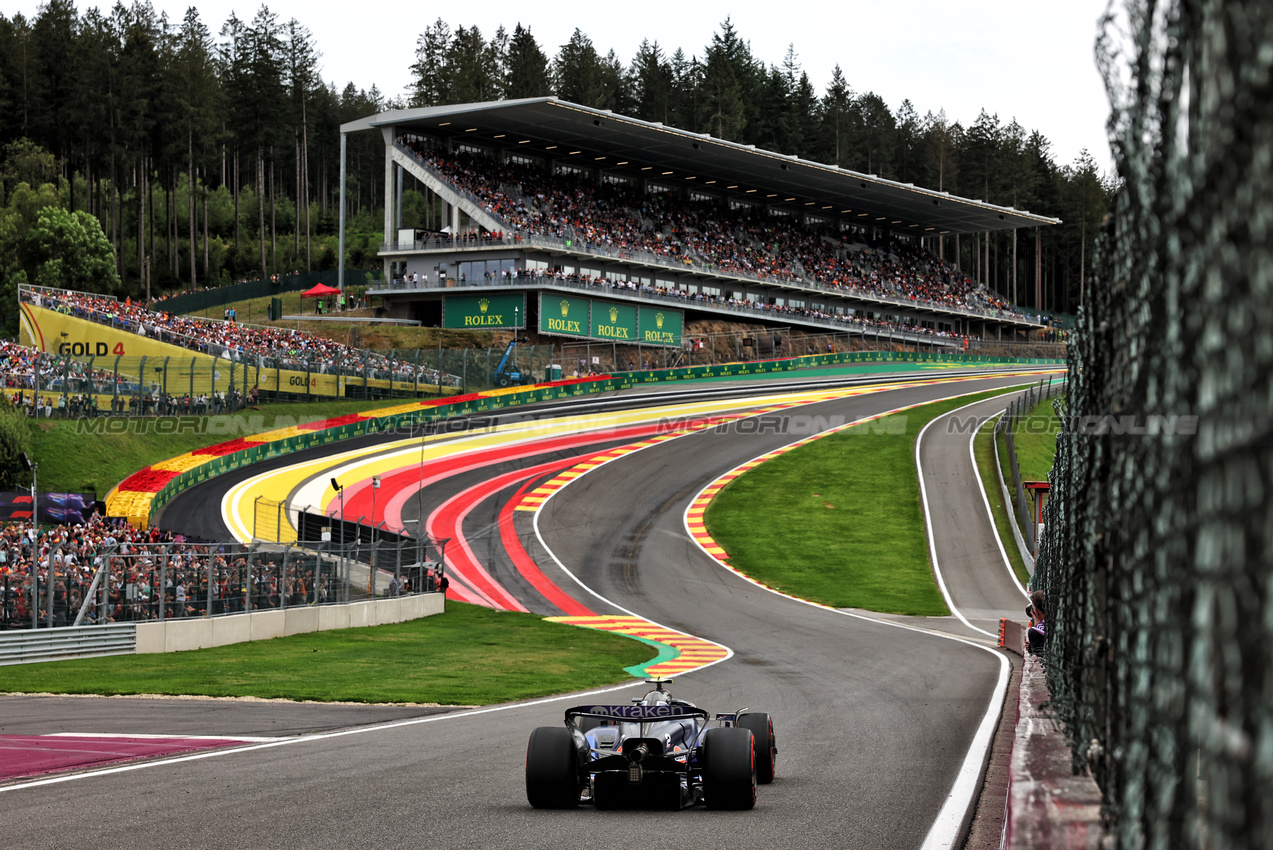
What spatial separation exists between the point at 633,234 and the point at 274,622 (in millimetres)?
56490

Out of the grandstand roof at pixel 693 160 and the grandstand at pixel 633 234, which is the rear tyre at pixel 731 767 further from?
the grandstand roof at pixel 693 160

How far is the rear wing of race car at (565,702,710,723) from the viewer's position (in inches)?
363

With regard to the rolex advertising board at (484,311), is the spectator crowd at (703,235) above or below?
above

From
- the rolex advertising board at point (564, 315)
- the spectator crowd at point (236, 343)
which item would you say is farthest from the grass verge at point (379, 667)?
the rolex advertising board at point (564, 315)

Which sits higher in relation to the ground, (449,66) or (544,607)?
(449,66)

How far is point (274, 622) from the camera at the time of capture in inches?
982

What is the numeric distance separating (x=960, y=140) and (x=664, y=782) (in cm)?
12571

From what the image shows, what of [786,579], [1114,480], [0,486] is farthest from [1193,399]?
[0,486]

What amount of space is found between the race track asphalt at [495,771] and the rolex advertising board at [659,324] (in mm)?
51158

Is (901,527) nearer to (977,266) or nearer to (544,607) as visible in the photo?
(544,607)

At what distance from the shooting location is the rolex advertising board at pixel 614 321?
71.8m

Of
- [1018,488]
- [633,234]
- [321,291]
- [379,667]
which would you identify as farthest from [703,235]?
[379,667]

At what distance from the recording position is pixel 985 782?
1010 centimetres

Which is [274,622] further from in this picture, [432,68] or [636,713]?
[432,68]
